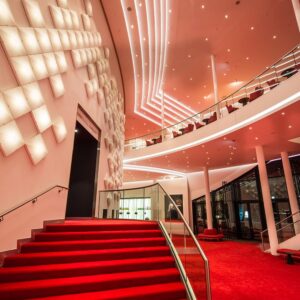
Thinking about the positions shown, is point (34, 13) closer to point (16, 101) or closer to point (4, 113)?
point (16, 101)

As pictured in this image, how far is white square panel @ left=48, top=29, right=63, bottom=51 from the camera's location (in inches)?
188

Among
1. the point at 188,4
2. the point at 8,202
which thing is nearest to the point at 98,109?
the point at 8,202

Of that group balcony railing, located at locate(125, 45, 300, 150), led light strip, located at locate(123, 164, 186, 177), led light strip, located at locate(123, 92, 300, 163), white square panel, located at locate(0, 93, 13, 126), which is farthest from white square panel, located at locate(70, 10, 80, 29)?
led light strip, located at locate(123, 164, 186, 177)

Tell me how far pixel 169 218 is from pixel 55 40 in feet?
16.9

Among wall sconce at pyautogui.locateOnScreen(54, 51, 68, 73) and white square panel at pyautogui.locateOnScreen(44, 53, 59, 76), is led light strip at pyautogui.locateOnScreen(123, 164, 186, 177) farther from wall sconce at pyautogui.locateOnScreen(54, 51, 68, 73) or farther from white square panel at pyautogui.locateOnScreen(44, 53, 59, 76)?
white square panel at pyautogui.locateOnScreen(44, 53, 59, 76)

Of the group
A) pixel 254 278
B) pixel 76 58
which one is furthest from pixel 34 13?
pixel 254 278

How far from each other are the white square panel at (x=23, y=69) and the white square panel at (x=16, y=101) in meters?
0.23

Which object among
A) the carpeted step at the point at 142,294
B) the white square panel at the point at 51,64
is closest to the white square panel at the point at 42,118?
the white square panel at the point at 51,64

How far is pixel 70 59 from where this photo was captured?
5875 millimetres

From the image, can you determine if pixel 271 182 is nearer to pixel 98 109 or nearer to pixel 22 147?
pixel 98 109

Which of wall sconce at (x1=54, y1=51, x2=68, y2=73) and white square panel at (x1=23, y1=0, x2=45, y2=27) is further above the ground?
white square panel at (x1=23, y1=0, x2=45, y2=27)

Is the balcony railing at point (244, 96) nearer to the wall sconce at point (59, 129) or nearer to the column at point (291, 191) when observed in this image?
the column at point (291, 191)

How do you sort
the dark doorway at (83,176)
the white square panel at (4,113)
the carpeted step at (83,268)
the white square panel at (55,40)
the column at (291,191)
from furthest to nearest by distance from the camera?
the column at (291,191) → the dark doorway at (83,176) → the white square panel at (55,40) → the white square panel at (4,113) → the carpeted step at (83,268)

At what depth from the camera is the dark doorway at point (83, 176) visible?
7.77m
